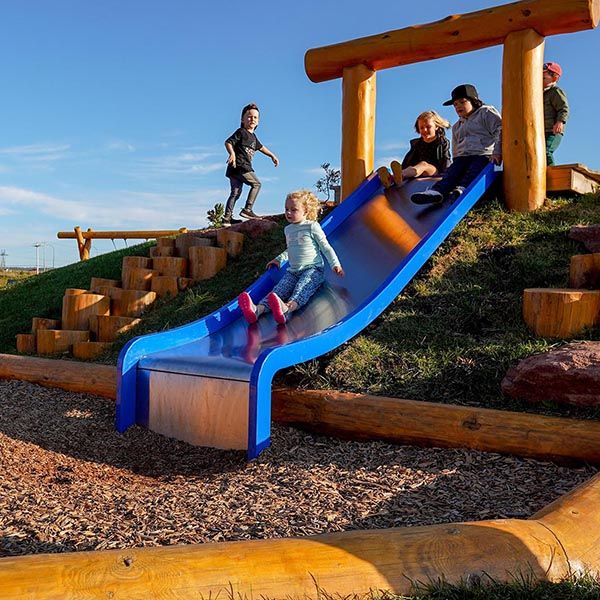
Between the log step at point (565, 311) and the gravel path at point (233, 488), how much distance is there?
140cm

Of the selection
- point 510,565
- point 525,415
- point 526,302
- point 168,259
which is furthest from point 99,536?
point 168,259

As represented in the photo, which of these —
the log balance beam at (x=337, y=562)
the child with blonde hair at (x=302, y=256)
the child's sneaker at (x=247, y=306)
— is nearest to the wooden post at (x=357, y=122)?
the child with blonde hair at (x=302, y=256)

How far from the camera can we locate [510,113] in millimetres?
7176

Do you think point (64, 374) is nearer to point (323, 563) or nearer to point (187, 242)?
point (187, 242)

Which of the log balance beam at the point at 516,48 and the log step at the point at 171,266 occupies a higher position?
the log balance beam at the point at 516,48

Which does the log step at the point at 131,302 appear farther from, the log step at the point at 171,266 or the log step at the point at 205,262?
the log step at the point at 205,262

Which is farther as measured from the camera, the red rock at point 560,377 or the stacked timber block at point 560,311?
the stacked timber block at point 560,311

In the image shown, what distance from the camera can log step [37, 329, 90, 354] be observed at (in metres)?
7.50

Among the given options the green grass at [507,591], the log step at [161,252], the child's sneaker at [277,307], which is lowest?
the green grass at [507,591]

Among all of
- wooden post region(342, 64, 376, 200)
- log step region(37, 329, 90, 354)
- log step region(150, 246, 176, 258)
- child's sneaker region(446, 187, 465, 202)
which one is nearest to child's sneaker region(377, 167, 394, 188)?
wooden post region(342, 64, 376, 200)

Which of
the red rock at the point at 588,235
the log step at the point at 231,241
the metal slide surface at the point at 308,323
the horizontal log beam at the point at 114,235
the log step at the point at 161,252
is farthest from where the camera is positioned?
the horizontal log beam at the point at 114,235

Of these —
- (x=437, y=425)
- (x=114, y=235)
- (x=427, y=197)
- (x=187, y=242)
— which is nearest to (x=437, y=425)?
(x=437, y=425)

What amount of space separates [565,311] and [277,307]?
81.8 inches

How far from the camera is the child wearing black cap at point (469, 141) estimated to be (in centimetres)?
732
